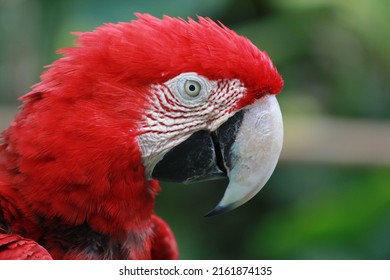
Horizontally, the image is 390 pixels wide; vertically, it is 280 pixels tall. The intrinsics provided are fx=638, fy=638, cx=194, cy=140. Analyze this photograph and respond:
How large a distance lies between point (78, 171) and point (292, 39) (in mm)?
1412

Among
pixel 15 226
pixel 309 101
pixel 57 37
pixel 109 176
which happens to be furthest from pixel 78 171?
pixel 309 101

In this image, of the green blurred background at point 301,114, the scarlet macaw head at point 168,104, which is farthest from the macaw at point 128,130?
the green blurred background at point 301,114

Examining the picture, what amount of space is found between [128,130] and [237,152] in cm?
19

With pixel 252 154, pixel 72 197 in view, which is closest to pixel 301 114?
pixel 252 154

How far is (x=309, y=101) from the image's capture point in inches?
90.2

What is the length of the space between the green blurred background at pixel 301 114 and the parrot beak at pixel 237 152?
100 centimetres

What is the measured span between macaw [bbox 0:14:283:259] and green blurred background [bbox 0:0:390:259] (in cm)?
101

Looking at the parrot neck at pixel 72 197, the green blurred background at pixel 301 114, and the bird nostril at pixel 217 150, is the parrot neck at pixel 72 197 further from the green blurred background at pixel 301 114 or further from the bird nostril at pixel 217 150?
the green blurred background at pixel 301 114

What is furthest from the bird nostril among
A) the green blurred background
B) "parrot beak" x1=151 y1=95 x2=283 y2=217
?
the green blurred background

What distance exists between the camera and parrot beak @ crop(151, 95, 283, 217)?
112 centimetres

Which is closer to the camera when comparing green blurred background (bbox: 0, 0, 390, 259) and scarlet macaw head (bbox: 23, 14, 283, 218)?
scarlet macaw head (bbox: 23, 14, 283, 218)

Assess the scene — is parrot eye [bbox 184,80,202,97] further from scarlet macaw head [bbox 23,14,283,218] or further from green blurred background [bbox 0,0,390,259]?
green blurred background [bbox 0,0,390,259]

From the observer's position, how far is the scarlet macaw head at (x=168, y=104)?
1.08m
